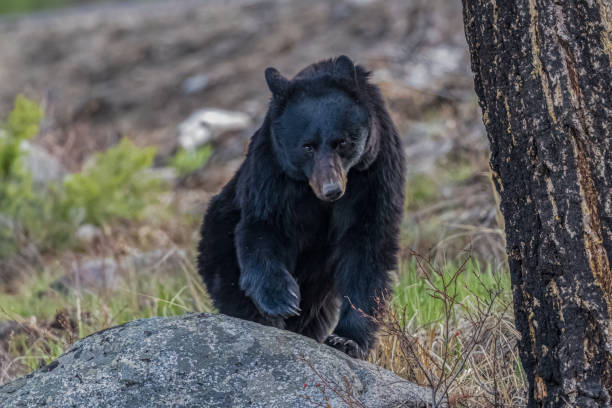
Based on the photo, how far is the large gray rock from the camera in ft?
8.58

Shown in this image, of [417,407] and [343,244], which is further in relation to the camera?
[343,244]

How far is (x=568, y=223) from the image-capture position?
2445 mm

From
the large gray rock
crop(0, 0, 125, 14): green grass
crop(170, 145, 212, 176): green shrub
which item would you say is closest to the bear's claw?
the large gray rock

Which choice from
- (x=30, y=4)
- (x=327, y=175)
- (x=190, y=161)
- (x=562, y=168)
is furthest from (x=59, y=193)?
(x=30, y=4)

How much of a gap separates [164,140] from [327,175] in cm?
747

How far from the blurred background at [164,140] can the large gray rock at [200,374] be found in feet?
1.85

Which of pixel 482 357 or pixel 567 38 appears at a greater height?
pixel 567 38

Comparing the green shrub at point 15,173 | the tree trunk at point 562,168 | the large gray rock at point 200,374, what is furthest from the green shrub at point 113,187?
the tree trunk at point 562,168

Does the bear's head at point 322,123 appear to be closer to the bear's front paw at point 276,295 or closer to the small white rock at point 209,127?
the bear's front paw at point 276,295

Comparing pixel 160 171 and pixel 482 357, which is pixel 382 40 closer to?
pixel 160 171

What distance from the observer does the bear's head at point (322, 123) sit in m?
3.35

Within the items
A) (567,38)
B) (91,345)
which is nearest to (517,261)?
(567,38)

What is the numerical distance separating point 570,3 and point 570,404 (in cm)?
124

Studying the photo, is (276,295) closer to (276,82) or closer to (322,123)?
(322,123)
